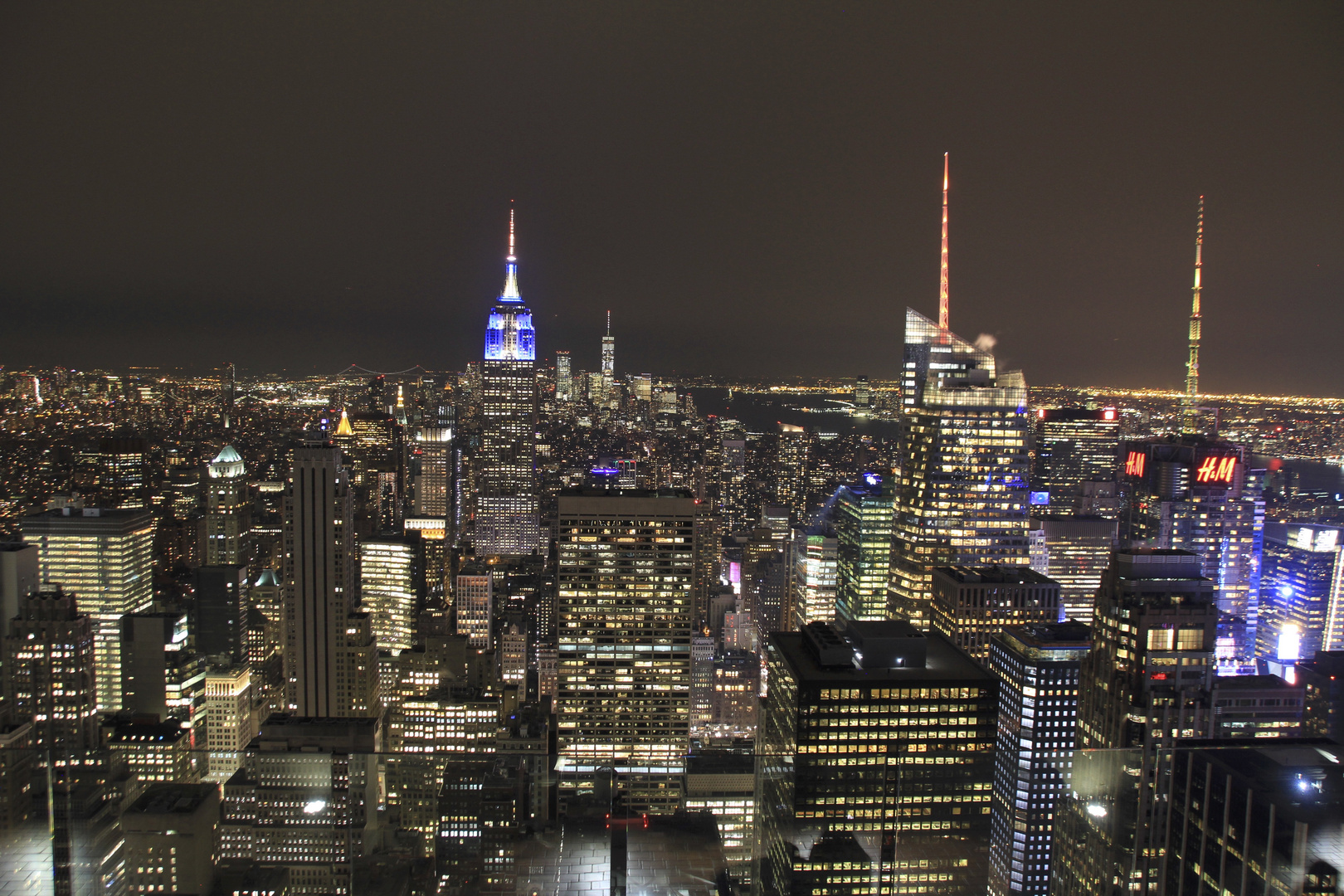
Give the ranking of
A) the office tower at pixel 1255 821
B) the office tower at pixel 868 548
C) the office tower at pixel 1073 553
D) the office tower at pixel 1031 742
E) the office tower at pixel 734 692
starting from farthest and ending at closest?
the office tower at pixel 868 548 < the office tower at pixel 734 692 < the office tower at pixel 1073 553 < the office tower at pixel 1031 742 < the office tower at pixel 1255 821

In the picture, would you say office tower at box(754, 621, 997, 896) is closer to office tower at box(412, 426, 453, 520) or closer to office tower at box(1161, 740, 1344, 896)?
office tower at box(1161, 740, 1344, 896)

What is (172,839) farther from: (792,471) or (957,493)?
(792,471)

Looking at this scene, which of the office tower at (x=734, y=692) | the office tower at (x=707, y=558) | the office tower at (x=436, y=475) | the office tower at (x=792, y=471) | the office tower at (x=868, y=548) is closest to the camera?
the office tower at (x=734, y=692)

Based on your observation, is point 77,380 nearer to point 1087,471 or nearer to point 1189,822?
point 1189,822

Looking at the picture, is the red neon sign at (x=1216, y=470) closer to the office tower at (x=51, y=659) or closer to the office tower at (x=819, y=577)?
the office tower at (x=819, y=577)

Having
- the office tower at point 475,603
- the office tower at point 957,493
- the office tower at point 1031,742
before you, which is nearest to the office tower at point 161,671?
the office tower at point 475,603
